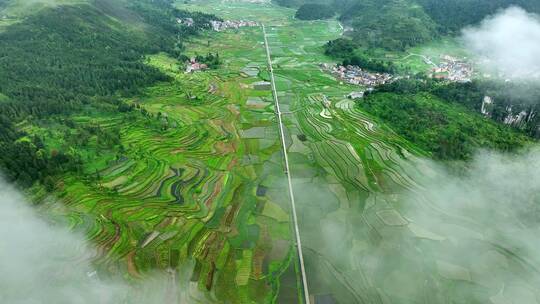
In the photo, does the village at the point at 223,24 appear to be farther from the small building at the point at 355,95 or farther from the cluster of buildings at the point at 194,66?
the small building at the point at 355,95

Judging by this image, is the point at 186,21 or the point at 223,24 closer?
the point at 186,21

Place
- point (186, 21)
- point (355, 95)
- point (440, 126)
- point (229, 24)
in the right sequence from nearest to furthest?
point (440, 126) → point (355, 95) → point (186, 21) → point (229, 24)

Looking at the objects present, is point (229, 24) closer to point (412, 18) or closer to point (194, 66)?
point (194, 66)

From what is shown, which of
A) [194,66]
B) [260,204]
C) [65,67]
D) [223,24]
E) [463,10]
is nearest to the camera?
[260,204]

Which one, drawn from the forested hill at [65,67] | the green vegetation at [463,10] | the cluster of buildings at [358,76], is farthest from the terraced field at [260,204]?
the green vegetation at [463,10]

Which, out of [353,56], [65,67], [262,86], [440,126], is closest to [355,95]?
[262,86]

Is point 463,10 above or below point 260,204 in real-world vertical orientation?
above
